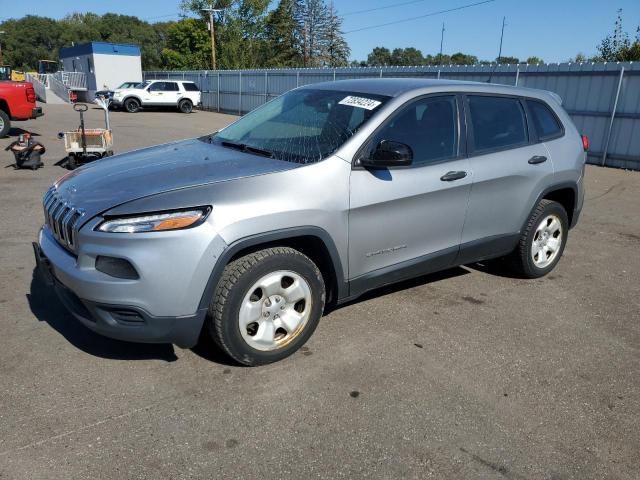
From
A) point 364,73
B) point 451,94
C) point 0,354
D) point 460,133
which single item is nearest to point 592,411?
point 460,133

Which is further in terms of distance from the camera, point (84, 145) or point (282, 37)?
point (282, 37)

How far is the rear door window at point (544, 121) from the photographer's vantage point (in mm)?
4527

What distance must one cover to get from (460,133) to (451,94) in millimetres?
305

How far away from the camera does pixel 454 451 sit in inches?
99.7

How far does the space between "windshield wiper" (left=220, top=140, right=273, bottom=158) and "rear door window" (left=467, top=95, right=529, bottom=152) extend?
64.3 inches

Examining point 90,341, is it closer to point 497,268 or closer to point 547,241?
point 497,268

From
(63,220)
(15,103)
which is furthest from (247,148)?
(15,103)

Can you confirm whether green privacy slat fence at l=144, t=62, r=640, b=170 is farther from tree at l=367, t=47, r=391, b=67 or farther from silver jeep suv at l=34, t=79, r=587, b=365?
tree at l=367, t=47, r=391, b=67

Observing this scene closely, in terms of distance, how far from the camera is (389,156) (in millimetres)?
3238

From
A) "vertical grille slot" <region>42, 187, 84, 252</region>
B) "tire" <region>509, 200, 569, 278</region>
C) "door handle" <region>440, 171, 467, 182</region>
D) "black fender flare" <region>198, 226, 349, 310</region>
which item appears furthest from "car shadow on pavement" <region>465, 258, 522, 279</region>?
"vertical grille slot" <region>42, 187, 84, 252</region>

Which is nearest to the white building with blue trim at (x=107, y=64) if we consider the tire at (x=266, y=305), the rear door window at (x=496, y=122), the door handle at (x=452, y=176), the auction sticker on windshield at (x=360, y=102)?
the auction sticker on windshield at (x=360, y=102)

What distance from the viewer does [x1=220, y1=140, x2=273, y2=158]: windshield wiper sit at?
137 inches

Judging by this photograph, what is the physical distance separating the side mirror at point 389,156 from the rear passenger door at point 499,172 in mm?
890

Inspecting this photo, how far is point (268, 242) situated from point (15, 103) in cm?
1306
